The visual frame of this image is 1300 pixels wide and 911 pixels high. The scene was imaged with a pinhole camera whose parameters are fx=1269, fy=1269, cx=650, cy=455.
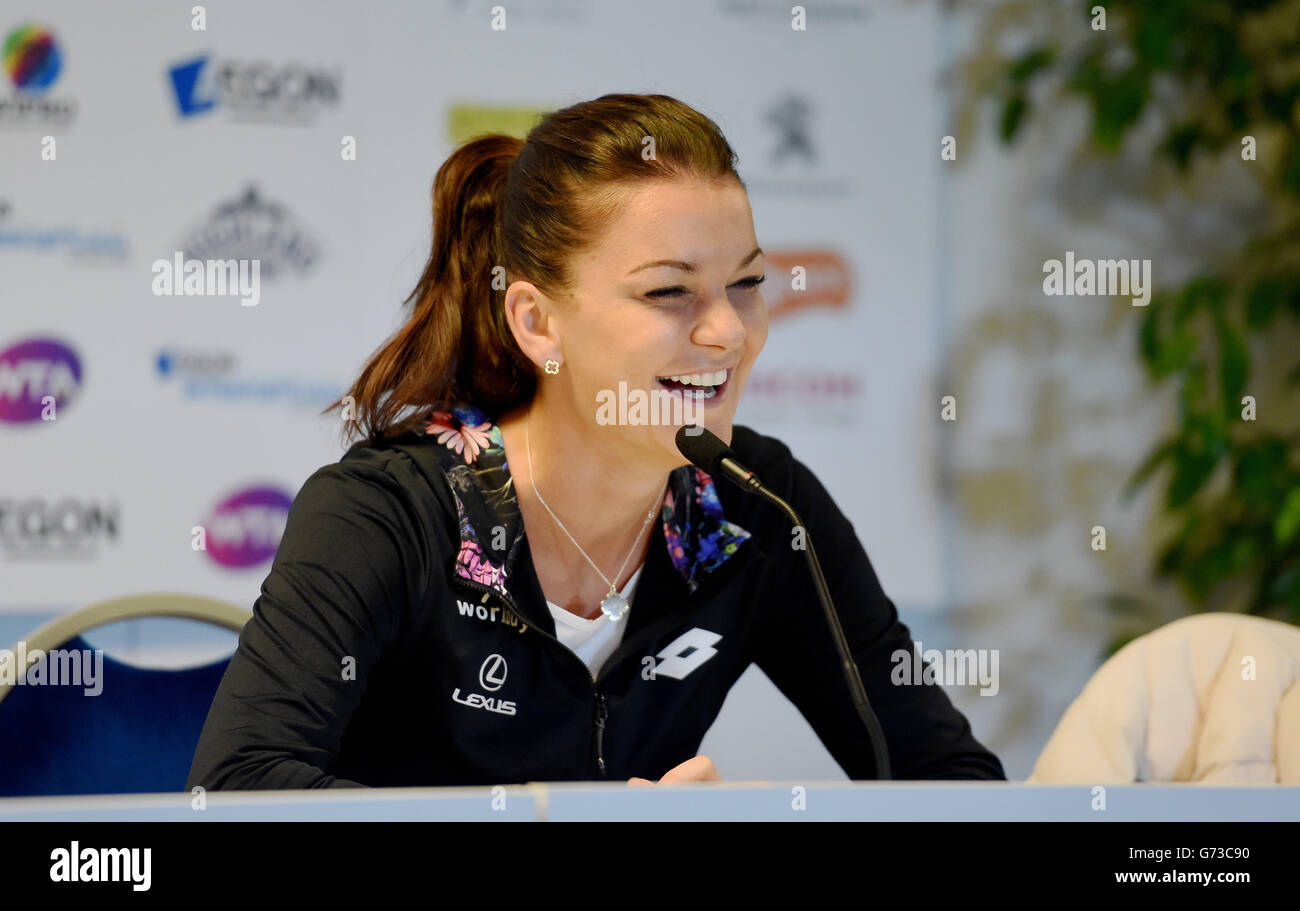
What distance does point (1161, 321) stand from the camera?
299cm

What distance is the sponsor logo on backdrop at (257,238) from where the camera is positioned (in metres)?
2.77

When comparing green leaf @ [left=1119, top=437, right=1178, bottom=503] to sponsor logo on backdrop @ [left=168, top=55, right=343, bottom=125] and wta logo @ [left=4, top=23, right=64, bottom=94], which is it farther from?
wta logo @ [left=4, top=23, right=64, bottom=94]

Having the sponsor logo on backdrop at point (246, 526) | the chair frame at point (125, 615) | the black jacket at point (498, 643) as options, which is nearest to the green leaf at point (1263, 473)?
the black jacket at point (498, 643)

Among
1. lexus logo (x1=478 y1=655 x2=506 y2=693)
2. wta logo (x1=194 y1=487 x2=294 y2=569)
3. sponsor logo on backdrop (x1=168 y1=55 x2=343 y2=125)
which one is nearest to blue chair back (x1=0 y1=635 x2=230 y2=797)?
lexus logo (x1=478 y1=655 x2=506 y2=693)

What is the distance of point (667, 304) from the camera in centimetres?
127

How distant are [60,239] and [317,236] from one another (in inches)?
21.0

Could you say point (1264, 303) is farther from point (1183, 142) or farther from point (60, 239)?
point (60, 239)

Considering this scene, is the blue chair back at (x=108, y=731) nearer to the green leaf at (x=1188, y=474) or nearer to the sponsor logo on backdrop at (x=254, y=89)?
the sponsor logo on backdrop at (x=254, y=89)

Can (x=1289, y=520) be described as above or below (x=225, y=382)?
below

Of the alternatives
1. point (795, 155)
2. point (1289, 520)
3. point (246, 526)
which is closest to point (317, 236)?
point (246, 526)

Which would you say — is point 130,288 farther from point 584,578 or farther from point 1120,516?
point 1120,516
